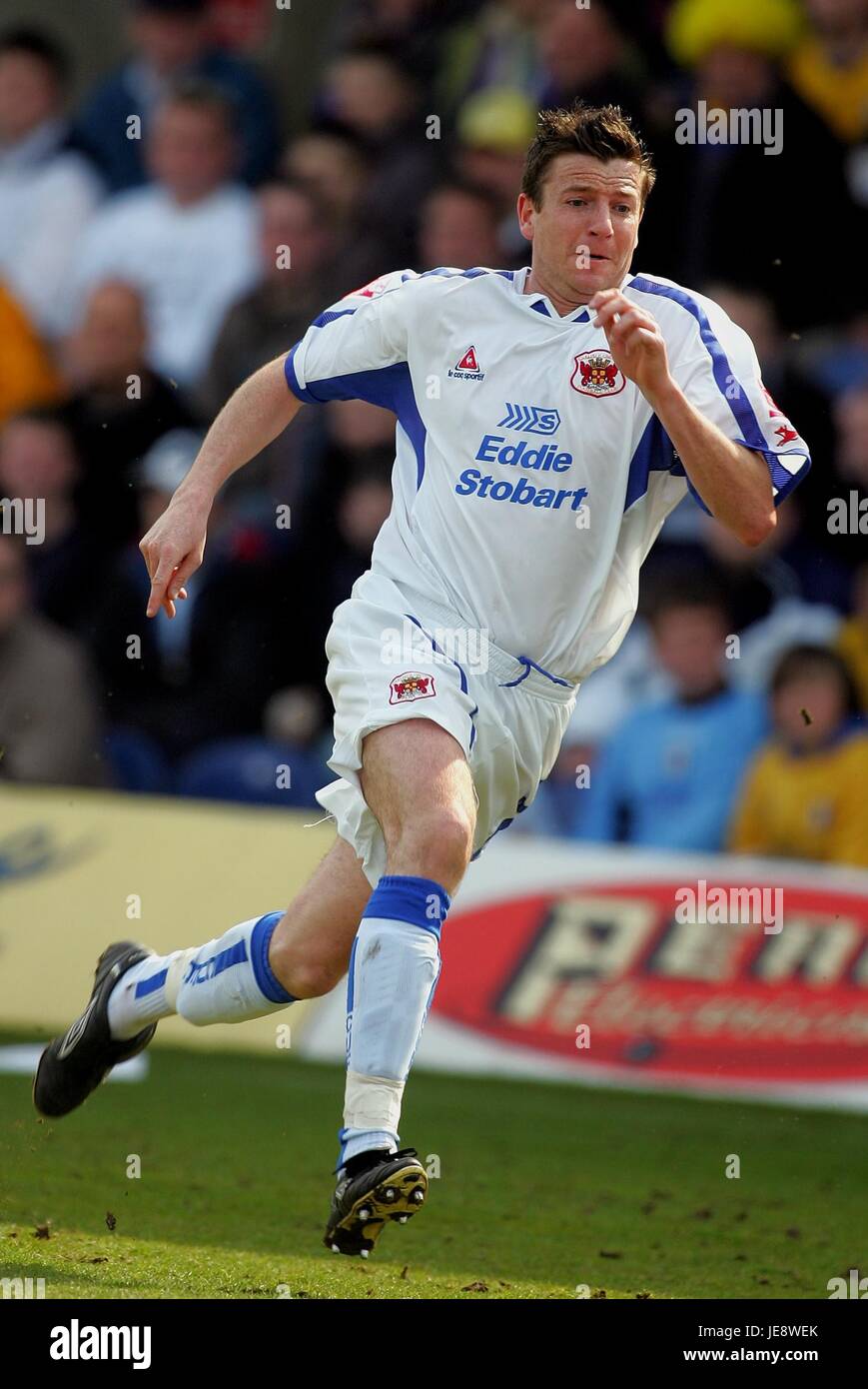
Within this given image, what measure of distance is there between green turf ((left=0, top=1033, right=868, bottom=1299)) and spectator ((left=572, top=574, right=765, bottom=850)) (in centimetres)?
142

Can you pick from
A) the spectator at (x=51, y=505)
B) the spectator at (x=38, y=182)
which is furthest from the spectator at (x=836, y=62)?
the spectator at (x=38, y=182)

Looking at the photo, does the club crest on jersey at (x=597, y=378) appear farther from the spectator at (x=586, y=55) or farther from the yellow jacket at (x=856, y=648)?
the spectator at (x=586, y=55)

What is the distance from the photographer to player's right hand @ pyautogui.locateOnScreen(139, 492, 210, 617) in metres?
5.48

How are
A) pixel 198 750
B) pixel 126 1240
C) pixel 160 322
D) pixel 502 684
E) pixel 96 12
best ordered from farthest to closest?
pixel 96 12, pixel 160 322, pixel 198 750, pixel 126 1240, pixel 502 684

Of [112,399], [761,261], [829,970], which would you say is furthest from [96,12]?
[829,970]

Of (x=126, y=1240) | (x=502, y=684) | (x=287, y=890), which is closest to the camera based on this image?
(x=502, y=684)

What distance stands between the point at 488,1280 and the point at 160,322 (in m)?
8.11

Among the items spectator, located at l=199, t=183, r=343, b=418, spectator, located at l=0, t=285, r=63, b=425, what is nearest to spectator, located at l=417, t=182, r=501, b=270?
spectator, located at l=199, t=183, r=343, b=418

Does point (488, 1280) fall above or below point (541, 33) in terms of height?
below

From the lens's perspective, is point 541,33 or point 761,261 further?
point 541,33

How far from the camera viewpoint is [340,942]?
5.75 metres

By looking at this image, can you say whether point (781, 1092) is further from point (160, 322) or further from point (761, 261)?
point (160, 322)

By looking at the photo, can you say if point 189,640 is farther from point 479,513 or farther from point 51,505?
point 479,513

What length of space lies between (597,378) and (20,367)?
8158 millimetres
